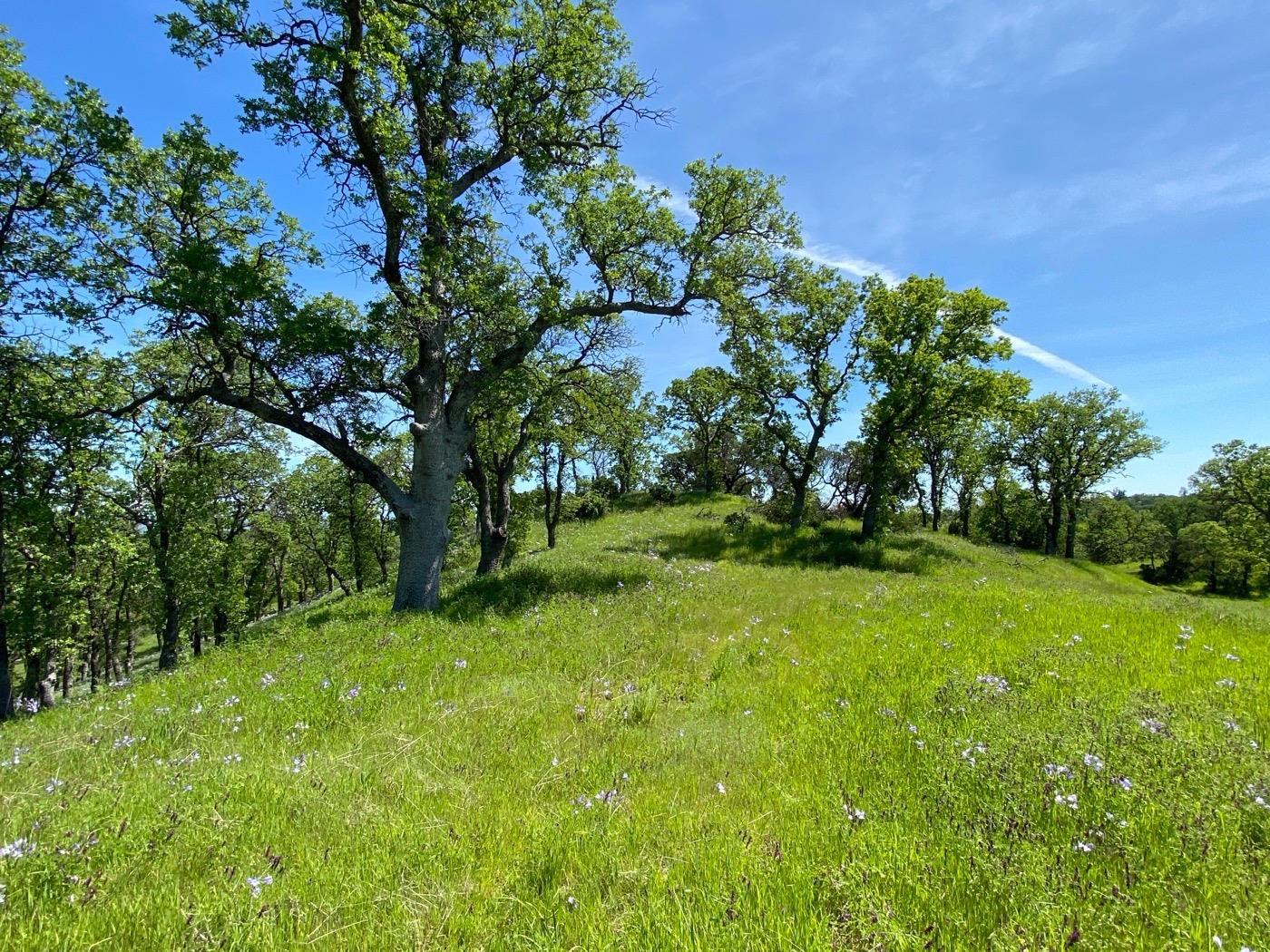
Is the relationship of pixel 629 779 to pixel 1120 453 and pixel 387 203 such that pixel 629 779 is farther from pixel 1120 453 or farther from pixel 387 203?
pixel 1120 453

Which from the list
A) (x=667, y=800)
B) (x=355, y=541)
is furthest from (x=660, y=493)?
(x=667, y=800)

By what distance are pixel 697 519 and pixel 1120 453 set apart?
43.2 metres

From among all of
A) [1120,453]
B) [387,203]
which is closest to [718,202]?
[387,203]

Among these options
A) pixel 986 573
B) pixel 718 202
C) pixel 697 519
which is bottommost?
pixel 986 573

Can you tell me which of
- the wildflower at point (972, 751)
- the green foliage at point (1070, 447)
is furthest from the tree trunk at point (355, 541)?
the green foliage at point (1070, 447)

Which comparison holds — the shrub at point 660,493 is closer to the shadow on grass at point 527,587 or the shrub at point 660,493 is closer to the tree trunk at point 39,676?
the shadow on grass at point 527,587

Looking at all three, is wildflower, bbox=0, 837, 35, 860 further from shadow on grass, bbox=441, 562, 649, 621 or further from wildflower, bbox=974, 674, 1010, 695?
wildflower, bbox=974, 674, 1010, 695

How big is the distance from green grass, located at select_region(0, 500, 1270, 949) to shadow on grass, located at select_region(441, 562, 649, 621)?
10.8ft

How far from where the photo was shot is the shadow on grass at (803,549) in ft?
74.9

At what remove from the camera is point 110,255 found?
11523 millimetres

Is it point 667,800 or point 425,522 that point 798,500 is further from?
point 667,800

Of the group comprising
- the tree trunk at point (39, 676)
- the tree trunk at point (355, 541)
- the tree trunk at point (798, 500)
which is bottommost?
the tree trunk at point (39, 676)

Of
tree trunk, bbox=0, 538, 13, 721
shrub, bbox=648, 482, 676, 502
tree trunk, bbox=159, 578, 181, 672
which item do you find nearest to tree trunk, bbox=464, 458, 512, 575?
tree trunk, bbox=0, 538, 13, 721

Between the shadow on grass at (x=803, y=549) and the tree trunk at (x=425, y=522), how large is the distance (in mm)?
11372
